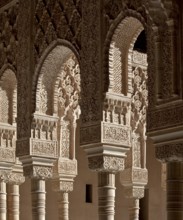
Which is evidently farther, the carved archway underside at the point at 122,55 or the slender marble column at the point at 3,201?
the slender marble column at the point at 3,201

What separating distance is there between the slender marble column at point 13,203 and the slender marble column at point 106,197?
3968 millimetres

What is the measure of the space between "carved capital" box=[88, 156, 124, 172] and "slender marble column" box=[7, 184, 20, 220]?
3.98 metres

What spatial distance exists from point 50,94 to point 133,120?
2.09 meters

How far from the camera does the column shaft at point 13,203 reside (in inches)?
530

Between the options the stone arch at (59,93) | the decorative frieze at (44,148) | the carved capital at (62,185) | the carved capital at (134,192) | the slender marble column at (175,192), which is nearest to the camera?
the slender marble column at (175,192)

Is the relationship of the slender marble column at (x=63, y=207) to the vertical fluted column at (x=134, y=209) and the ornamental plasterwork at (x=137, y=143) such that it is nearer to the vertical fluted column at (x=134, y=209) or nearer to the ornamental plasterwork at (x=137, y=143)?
the ornamental plasterwork at (x=137, y=143)

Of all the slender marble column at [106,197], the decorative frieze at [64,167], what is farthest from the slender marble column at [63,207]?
the slender marble column at [106,197]

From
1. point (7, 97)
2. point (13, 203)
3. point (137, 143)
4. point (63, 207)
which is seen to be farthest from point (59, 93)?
point (13, 203)

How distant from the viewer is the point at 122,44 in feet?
31.7

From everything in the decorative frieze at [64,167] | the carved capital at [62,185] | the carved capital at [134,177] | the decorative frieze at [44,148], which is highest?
the decorative frieze at [44,148]

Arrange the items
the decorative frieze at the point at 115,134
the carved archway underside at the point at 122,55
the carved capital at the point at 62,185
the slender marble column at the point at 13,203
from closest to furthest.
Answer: the carved archway underside at the point at 122,55, the decorative frieze at the point at 115,134, the carved capital at the point at 62,185, the slender marble column at the point at 13,203

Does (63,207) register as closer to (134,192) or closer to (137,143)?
(134,192)

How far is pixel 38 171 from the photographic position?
1148 cm

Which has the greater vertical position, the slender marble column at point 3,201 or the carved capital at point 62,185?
the carved capital at point 62,185
